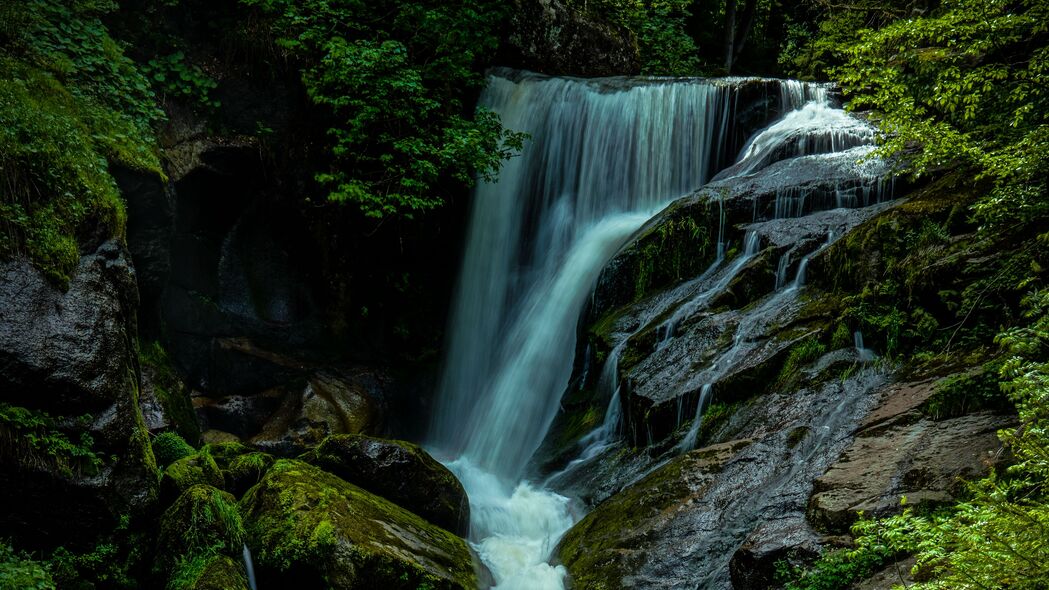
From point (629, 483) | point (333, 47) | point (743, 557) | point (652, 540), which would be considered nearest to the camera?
point (743, 557)

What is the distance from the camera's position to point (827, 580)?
161 inches

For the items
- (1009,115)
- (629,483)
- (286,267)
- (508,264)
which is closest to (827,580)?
(629,483)

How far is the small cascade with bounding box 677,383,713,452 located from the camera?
665cm

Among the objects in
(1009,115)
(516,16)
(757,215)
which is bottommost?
(757,215)

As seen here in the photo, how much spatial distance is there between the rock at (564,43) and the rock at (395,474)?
964 centimetres

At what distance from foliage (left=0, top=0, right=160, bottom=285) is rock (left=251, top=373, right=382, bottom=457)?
4211 mm

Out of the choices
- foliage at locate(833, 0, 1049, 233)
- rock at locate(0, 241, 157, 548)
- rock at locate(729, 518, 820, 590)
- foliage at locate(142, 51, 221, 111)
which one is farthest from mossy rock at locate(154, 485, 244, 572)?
foliage at locate(142, 51, 221, 111)

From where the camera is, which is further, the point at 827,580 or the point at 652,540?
the point at 652,540

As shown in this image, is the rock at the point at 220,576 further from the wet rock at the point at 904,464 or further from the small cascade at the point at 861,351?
the small cascade at the point at 861,351

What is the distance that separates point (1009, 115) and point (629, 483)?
15.9 feet

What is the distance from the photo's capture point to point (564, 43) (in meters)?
14.7

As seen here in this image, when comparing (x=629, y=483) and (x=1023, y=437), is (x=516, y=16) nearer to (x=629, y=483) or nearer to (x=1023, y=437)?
(x=629, y=483)

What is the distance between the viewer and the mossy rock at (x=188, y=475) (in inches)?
225

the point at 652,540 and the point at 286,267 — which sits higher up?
the point at 286,267
